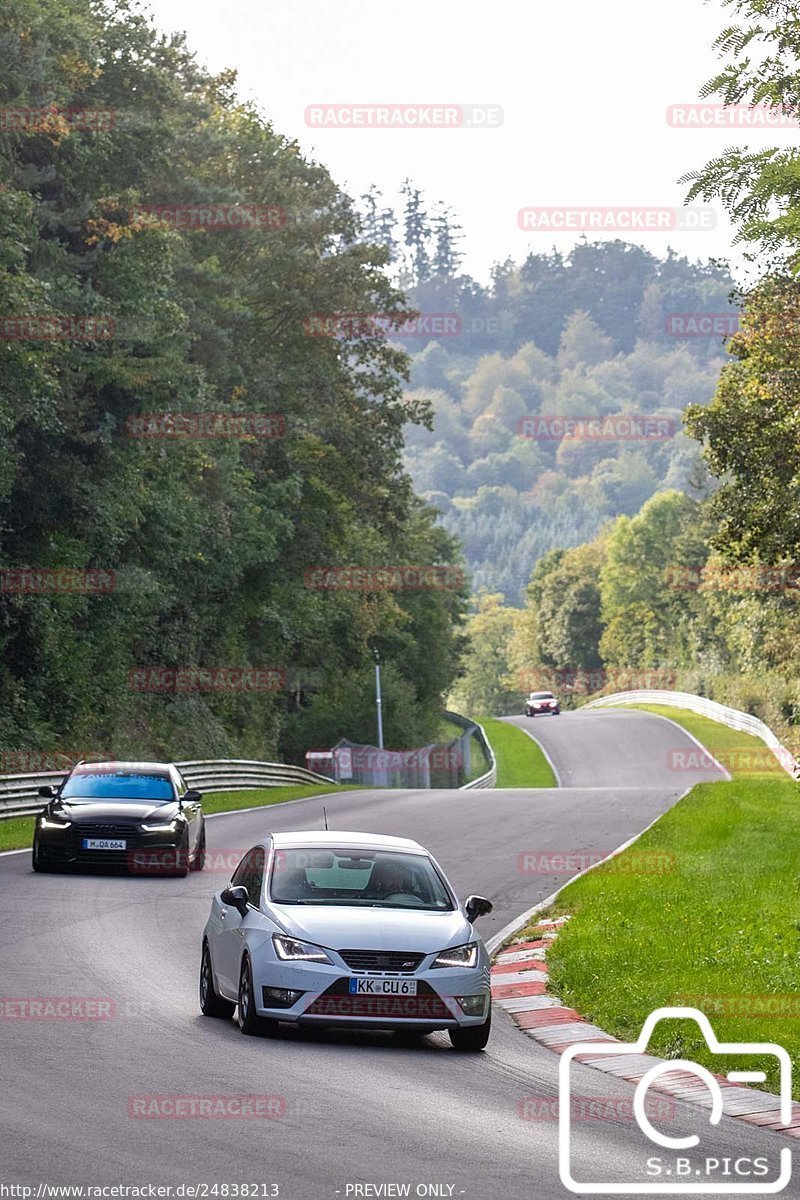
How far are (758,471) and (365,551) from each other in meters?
A: 42.5

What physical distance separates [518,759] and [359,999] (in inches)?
2851

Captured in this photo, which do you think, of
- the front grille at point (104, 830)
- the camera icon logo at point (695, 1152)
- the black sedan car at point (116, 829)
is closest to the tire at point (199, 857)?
the black sedan car at point (116, 829)

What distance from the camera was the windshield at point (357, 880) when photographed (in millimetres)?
12297

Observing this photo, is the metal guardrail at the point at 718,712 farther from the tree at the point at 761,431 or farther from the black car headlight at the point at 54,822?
the black car headlight at the point at 54,822

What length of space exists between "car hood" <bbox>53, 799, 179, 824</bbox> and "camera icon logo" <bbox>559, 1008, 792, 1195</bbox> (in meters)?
13.0

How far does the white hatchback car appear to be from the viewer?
11336 millimetres

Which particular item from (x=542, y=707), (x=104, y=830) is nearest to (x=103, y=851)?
(x=104, y=830)


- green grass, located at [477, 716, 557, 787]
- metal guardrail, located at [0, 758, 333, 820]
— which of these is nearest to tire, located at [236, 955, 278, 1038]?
metal guardrail, located at [0, 758, 333, 820]

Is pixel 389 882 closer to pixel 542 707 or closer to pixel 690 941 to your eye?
pixel 690 941

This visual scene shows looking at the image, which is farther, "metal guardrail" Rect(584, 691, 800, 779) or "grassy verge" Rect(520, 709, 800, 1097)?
"metal guardrail" Rect(584, 691, 800, 779)

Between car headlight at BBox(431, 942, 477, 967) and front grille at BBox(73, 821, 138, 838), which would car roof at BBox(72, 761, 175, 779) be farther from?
car headlight at BBox(431, 942, 477, 967)

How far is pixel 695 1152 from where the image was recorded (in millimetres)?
8273

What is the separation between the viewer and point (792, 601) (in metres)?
63.8

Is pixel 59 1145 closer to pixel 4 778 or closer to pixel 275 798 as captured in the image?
pixel 4 778
